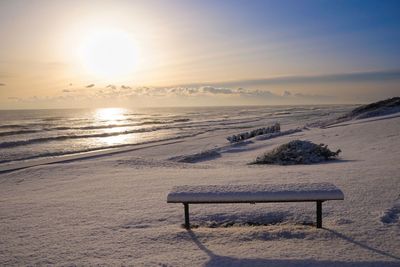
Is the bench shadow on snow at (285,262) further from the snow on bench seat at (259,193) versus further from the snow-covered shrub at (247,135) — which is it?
the snow-covered shrub at (247,135)

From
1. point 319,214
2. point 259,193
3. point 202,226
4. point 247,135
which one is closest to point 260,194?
point 259,193

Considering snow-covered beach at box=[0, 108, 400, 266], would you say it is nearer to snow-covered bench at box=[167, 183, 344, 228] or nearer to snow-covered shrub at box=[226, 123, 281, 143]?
snow-covered bench at box=[167, 183, 344, 228]

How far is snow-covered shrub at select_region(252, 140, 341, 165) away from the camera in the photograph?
36.2 ft

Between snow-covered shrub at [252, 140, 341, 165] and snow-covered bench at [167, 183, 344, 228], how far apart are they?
20.1 feet

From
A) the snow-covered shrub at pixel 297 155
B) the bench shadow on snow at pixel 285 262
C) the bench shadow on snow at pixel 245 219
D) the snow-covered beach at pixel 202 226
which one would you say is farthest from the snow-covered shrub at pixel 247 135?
the bench shadow on snow at pixel 285 262

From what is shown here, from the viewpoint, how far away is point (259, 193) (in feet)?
15.9

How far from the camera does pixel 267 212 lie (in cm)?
583

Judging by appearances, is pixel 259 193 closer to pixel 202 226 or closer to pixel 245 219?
pixel 245 219

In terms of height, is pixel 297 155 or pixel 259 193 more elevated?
pixel 259 193

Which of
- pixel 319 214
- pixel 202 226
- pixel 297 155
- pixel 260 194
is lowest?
pixel 202 226

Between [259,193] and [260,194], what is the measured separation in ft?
0.07

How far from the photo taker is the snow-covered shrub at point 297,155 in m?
11.0

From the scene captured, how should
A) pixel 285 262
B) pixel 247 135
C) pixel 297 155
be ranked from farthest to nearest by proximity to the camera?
pixel 247 135 < pixel 297 155 < pixel 285 262

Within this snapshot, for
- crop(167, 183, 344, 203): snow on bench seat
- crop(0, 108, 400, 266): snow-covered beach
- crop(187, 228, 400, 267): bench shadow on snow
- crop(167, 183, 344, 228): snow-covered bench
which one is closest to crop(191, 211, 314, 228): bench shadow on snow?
crop(0, 108, 400, 266): snow-covered beach
